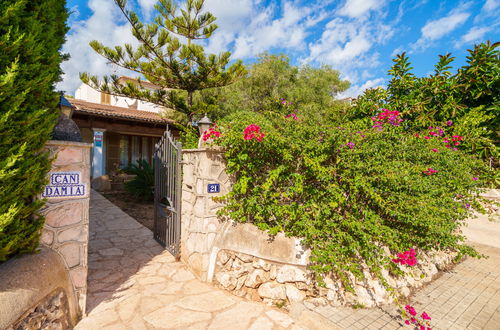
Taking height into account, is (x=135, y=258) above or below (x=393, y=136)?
below

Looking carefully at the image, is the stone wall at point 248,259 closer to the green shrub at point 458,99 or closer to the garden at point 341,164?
the garden at point 341,164

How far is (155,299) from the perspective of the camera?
9.37 ft

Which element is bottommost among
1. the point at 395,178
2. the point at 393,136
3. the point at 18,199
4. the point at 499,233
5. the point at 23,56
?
the point at 499,233

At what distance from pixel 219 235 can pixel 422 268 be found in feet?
8.92

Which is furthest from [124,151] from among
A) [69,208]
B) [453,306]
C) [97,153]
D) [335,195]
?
[453,306]

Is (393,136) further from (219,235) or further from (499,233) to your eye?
(499,233)

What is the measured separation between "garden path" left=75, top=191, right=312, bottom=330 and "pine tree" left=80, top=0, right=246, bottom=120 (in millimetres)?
6893

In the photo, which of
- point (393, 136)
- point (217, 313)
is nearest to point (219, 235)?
point (217, 313)

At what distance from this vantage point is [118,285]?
10.4ft

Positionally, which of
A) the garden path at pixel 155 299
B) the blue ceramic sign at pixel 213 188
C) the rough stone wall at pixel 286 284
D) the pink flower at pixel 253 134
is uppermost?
the pink flower at pixel 253 134

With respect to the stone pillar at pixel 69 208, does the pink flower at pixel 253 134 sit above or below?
above

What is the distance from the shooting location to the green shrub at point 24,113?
1845 millimetres

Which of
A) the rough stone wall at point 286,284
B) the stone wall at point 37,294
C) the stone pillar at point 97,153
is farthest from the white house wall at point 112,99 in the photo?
the stone wall at point 37,294

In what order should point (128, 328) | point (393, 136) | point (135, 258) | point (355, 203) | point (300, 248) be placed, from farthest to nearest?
1. point (135, 258)
2. point (393, 136)
3. point (355, 203)
4. point (300, 248)
5. point (128, 328)
